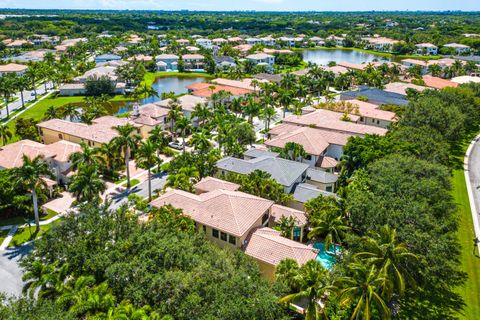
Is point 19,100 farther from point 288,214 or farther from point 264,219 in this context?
point 288,214

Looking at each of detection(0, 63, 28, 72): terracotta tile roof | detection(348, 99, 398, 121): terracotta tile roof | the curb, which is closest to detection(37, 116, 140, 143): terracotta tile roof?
detection(348, 99, 398, 121): terracotta tile roof

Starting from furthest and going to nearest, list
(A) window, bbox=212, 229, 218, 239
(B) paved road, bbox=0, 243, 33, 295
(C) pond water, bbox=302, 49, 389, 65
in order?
1. (C) pond water, bbox=302, 49, 389, 65
2. (A) window, bbox=212, 229, 218, 239
3. (B) paved road, bbox=0, 243, 33, 295

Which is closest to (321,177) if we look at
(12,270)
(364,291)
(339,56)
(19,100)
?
(364,291)

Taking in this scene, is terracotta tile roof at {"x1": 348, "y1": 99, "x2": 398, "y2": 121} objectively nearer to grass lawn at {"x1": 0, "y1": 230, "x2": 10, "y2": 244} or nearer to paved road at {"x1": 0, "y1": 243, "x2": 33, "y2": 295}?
paved road at {"x1": 0, "y1": 243, "x2": 33, "y2": 295}

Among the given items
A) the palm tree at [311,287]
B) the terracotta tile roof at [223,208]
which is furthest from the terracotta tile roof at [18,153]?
the palm tree at [311,287]

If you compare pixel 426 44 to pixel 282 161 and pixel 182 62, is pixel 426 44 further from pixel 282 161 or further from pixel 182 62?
pixel 282 161

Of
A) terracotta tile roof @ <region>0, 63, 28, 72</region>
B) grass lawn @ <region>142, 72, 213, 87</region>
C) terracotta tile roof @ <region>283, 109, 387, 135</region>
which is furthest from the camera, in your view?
grass lawn @ <region>142, 72, 213, 87</region>
